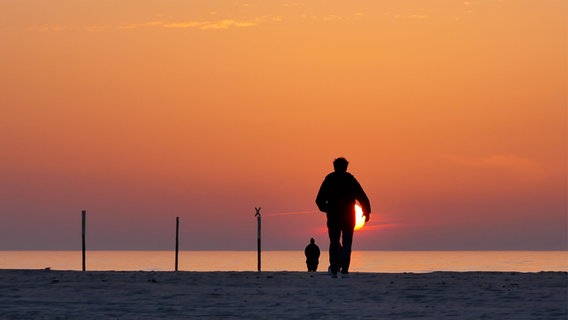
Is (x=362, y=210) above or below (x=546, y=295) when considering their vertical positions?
above

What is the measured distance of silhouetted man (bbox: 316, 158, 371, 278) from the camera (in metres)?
24.2

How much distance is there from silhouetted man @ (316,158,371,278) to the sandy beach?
67cm

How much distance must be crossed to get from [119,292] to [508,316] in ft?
20.2

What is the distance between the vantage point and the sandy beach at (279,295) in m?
15.9

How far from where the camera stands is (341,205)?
79.6ft

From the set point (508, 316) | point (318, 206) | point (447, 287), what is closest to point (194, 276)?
point (318, 206)

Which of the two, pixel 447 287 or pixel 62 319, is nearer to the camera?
pixel 62 319

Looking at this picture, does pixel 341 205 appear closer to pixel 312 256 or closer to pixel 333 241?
pixel 333 241

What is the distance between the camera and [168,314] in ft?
52.6

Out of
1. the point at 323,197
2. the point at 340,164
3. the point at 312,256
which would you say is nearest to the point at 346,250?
the point at 323,197

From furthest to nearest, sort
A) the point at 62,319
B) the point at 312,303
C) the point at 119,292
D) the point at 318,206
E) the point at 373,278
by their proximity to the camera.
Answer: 1. the point at 318,206
2. the point at 373,278
3. the point at 119,292
4. the point at 312,303
5. the point at 62,319

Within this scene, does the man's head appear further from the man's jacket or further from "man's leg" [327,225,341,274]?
"man's leg" [327,225,341,274]

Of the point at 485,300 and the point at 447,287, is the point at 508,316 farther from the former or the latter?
the point at 447,287

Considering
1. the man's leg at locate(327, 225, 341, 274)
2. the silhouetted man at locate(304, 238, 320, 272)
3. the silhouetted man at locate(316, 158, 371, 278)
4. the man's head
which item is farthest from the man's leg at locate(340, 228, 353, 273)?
the silhouetted man at locate(304, 238, 320, 272)
